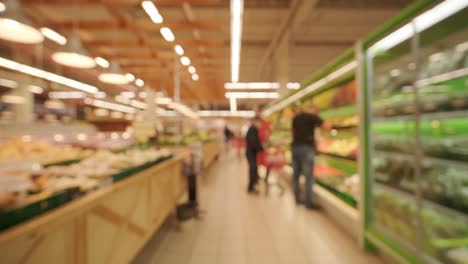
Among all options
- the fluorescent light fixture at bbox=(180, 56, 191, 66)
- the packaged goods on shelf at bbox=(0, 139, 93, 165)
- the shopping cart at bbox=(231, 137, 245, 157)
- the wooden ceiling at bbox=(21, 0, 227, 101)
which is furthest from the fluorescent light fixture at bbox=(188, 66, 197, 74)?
the shopping cart at bbox=(231, 137, 245, 157)

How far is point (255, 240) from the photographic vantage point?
3207mm

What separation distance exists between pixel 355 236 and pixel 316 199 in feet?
4.75

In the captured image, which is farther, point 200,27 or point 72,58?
point 200,27

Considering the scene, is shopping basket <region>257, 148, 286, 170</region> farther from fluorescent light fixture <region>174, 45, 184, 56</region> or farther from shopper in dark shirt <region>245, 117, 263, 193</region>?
fluorescent light fixture <region>174, 45, 184, 56</region>

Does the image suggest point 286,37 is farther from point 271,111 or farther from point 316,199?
point 316,199

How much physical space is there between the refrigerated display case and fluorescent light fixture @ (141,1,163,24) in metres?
3.18

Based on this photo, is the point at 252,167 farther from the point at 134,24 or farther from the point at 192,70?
the point at 192,70

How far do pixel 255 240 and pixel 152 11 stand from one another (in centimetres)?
380

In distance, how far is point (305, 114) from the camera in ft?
14.6

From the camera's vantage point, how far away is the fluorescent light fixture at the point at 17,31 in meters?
2.52

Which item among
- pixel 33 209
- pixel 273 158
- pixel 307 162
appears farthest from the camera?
pixel 273 158

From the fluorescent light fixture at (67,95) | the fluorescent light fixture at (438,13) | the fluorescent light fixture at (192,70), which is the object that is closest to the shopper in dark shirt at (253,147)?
the fluorescent light fixture at (192,70)

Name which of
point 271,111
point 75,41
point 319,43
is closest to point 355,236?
point 75,41

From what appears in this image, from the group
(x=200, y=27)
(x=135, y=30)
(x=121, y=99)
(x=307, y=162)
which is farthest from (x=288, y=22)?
(x=121, y=99)
